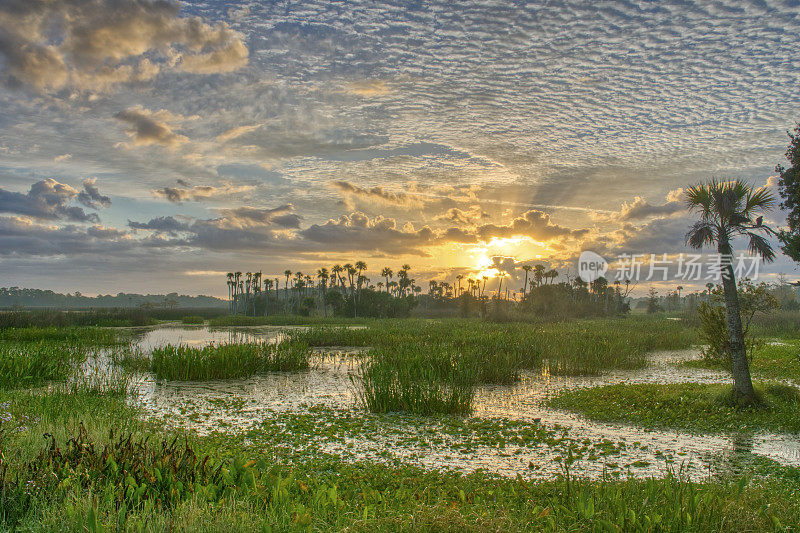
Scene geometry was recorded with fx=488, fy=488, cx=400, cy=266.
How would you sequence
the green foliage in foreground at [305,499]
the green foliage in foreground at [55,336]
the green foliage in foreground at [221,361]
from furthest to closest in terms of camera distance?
the green foliage in foreground at [55,336] → the green foliage in foreground at [221,361] → the green foliage in foreground at [305,499]

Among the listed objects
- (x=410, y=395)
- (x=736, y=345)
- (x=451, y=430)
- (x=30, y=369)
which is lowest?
(x=451, y=430)

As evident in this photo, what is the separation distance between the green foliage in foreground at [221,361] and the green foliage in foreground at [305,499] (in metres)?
11.0

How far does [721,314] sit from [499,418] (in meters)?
9.15

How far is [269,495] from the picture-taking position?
602cm

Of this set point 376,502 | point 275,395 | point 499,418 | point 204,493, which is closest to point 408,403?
point 499,418

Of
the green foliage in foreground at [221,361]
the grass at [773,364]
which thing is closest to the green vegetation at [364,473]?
the green foliage in foreground at [221,361]

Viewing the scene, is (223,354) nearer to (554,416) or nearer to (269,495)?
(554,416)

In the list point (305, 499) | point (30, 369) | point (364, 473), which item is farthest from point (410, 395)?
point (30, 369)

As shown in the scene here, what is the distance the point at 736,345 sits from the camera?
43.5 ft

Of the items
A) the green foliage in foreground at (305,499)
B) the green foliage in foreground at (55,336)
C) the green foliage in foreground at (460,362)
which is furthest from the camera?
the green foliage in foreground at (55,336)

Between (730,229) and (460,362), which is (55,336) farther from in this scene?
(730,229)

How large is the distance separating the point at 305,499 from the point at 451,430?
5344 mm

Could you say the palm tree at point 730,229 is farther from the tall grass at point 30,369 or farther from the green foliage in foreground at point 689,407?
the tall grass at point 30,369

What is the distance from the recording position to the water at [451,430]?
29.6 feet
